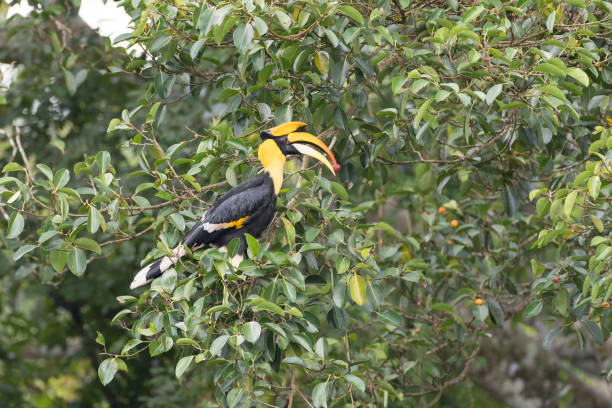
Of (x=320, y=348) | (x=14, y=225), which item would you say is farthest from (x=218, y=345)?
(x=14, y=225)

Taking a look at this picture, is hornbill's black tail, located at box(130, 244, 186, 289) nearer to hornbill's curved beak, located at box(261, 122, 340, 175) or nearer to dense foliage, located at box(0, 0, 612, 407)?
dense foliage, located at box(0, 0, 612, 407)

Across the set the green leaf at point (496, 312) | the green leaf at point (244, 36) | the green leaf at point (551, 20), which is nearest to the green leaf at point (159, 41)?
the green leaf at point (244, 36)

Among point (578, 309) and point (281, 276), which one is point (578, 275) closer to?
point (578, 309)

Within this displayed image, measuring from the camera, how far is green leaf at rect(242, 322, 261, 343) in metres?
2.15

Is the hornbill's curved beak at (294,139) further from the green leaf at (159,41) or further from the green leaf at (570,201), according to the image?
the green leaf at (570,201)

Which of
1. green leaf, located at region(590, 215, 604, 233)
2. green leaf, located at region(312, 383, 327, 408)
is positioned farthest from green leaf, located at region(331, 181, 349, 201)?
green leaf, located at region(590, 215, 604, 233)

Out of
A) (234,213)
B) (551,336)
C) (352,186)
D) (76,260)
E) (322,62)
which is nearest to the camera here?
(76,260)

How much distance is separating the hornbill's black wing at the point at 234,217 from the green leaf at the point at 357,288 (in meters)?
0.38

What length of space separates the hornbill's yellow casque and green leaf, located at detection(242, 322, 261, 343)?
0.47m

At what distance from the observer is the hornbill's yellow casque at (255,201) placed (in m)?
2.53

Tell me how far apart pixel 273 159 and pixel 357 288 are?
1.73 feet

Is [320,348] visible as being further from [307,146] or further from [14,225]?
[14,225]

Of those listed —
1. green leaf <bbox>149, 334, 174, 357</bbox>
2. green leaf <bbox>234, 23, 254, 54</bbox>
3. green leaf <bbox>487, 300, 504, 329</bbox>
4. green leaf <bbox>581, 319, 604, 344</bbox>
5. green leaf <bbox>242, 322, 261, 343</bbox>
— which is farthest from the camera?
green leaf <bbox>487, 300, 504, 329</bbox>

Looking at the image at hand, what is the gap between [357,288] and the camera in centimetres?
250
